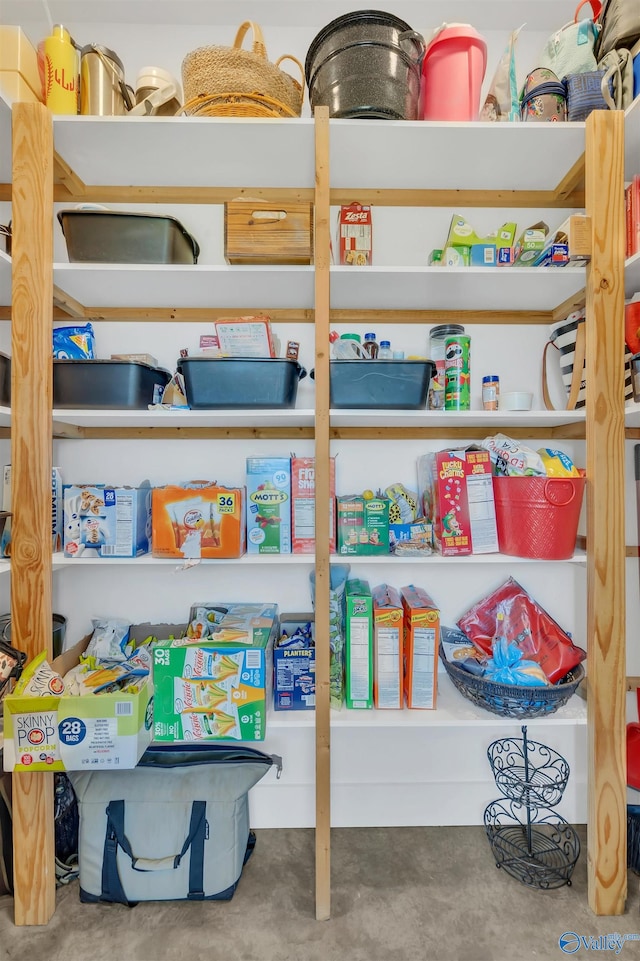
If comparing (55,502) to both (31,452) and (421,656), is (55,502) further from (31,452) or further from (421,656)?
(421,656)

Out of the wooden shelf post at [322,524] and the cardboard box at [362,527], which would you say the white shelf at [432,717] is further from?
the cardboard box at [362,527]

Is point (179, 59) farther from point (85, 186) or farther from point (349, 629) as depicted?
point (349, 629)

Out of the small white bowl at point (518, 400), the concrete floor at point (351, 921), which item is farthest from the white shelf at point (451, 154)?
the concrete floor at point (351, 921)

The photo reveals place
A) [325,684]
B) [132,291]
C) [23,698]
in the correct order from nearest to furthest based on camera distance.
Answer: [23,698] < [325,684] < [132,291]

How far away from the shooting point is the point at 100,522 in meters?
1.52

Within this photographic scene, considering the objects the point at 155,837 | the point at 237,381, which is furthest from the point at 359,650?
the point at 237,381

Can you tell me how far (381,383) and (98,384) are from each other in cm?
88

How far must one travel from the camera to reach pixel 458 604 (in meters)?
1.87

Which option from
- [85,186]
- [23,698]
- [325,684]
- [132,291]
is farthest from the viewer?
[85,186]

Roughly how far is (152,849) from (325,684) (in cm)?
73

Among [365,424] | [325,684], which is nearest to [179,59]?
[365,424]

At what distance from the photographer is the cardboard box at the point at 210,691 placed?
4.67 ft

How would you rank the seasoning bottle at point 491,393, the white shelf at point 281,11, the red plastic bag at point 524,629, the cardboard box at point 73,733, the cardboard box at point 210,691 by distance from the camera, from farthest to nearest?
the white shelf at point 281,11 < the seasoning bottle at point 491,393 < the red plastic bag at point 524,629 < the cardboard box at point 210,691 < the cardboard box at point 73,733

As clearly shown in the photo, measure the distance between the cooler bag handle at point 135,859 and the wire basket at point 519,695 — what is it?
0.92 metres
